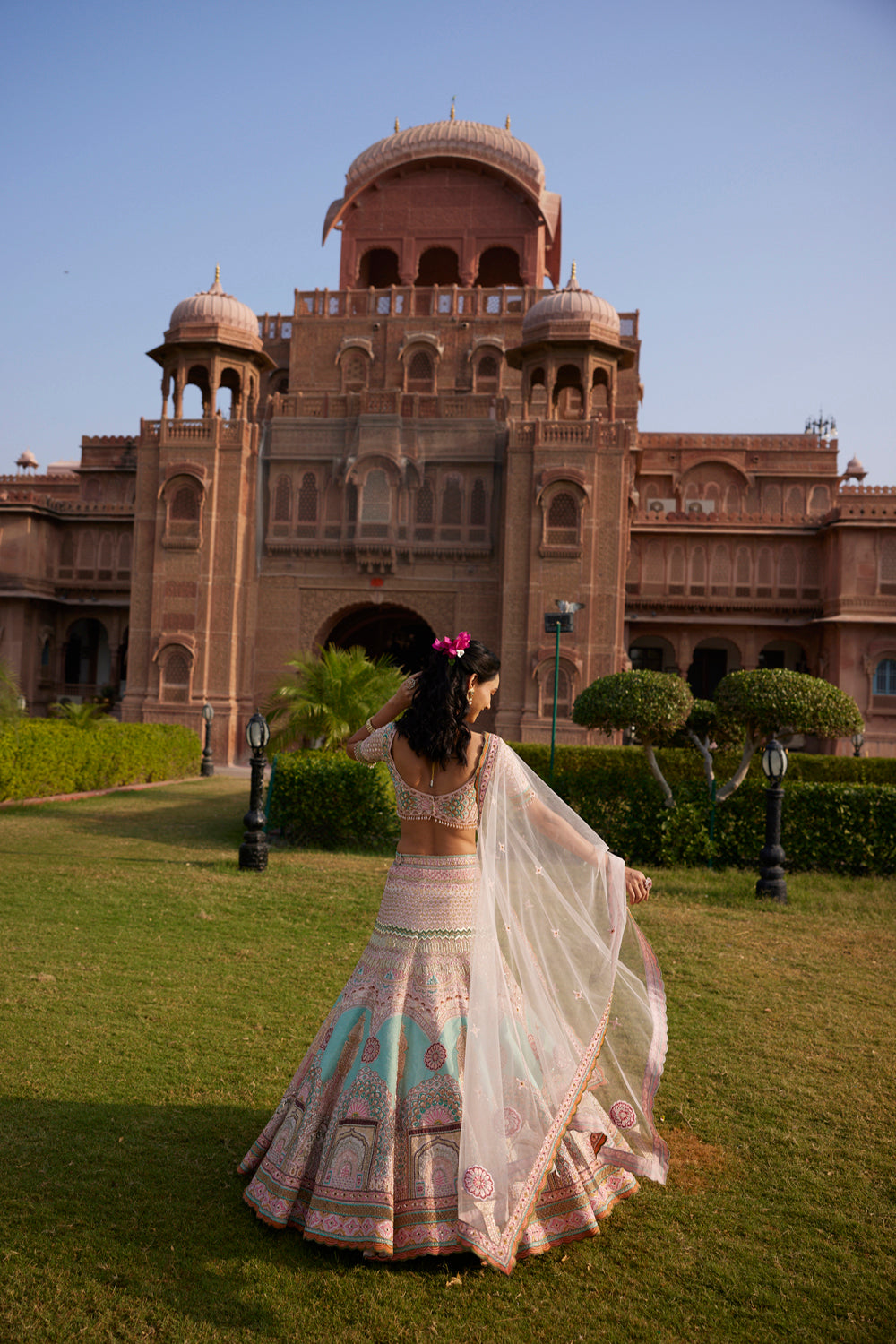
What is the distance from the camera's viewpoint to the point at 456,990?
3.29 meters

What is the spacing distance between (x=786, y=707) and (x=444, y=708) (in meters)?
7.59

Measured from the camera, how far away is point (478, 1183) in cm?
296

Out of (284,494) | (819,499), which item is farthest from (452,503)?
(819,499)

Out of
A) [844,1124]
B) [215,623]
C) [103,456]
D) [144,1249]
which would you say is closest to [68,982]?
[144,1249]

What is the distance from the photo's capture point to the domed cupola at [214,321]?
23.9 m

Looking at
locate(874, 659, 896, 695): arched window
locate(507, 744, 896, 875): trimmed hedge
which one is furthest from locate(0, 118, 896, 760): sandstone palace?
locate(507, 744, 896, 875): trimmed hedge

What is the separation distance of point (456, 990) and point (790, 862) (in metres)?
7.99

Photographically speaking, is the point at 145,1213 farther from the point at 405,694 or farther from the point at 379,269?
the point at 379,269

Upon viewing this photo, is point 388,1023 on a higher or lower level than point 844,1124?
higher

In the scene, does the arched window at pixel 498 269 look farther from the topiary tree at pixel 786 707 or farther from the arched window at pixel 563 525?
the topiary tree at pixel 786 707

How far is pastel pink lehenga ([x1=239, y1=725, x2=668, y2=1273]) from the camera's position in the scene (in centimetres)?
303

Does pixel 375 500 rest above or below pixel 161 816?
above

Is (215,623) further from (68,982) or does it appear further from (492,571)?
(68,982)

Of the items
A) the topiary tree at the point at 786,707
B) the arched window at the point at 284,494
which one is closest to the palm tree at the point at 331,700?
the topiary tree at the point at 786,707
